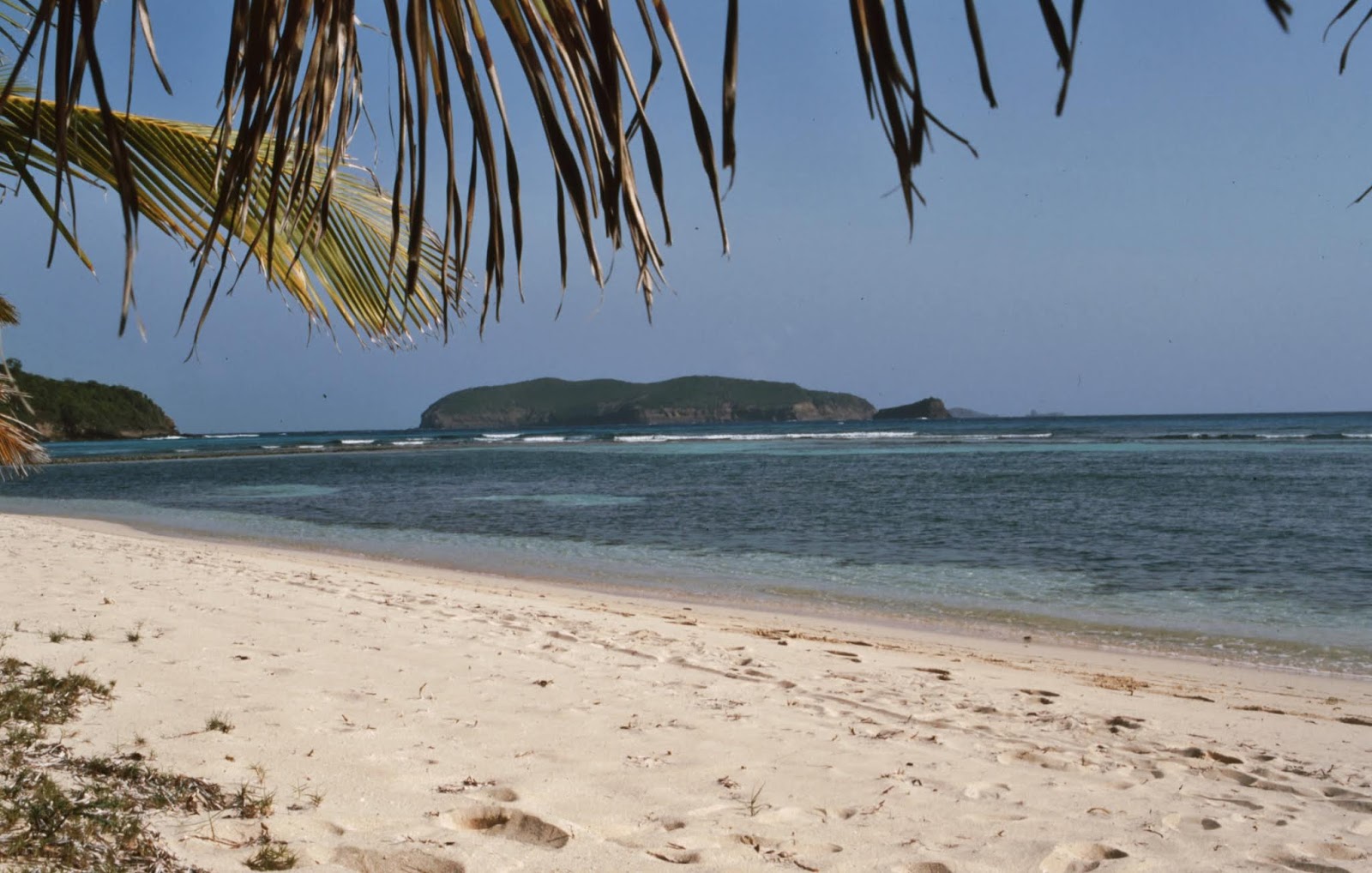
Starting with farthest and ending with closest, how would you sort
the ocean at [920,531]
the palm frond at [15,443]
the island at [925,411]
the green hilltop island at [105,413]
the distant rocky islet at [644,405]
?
the distant rocky islet at [644,405], the island at [925,411], the green hilltop island at [105,413], the ocean at [920,531], the palm frond at [15,443]

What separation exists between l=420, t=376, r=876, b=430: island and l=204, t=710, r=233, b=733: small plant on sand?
142481 millimetres

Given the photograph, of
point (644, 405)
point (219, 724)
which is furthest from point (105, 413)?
point (219, 724)

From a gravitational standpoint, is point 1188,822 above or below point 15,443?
below

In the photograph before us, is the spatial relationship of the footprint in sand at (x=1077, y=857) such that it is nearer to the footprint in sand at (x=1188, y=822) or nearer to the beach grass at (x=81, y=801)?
the footprint in sand at (x=1188, y=822)

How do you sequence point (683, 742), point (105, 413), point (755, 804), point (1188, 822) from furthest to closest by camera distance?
point (105, 413), point (683, 742), point (1188, 822), point (755, 804)

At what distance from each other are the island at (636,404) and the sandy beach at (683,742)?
140m

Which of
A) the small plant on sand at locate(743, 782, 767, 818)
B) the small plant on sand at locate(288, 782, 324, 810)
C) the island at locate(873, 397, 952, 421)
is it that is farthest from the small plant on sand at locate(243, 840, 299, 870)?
the island at locate(873, 397, 952, 421)

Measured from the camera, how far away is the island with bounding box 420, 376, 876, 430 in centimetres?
15162

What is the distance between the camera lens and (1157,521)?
15.2m

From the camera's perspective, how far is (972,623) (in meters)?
8.20

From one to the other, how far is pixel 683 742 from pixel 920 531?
37.2ft

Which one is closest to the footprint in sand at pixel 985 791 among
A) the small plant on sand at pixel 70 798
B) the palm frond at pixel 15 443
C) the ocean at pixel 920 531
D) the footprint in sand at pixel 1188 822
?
the footprint in sand at pixel 1188 822

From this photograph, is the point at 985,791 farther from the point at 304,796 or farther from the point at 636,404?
the point at 636,404

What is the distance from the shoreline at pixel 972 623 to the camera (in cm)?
699
